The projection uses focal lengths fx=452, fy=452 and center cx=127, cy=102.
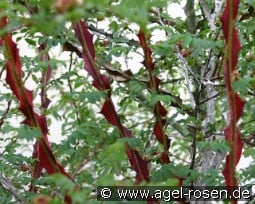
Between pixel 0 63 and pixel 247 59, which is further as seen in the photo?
pixel 0 63

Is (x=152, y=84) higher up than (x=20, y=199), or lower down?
higher up

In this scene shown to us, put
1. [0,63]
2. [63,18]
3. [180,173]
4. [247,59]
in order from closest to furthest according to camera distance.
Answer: [63,18]
[180,173]
[247,59]
[0,63]

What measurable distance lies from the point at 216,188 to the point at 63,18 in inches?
31.6

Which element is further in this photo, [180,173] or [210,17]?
[210,17]

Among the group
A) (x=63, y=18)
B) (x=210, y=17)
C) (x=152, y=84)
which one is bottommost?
(x=63, y=18)

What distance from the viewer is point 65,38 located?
1.24m

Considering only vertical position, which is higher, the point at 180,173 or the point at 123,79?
the point at 123,79

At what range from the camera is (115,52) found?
4.00 ft

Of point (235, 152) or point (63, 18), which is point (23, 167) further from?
point (63, 18)

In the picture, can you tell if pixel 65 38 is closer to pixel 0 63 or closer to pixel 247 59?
pixel 0 63

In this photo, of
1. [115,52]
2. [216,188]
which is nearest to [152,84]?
[115,52]

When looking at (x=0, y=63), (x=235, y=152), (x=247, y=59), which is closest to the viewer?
(x=235, y=152)

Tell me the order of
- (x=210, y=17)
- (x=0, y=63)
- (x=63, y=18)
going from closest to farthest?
(x=63, y=18)
(x=0, y=63)
(x=210, y=17)

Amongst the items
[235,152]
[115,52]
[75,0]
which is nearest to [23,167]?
[115,52]
